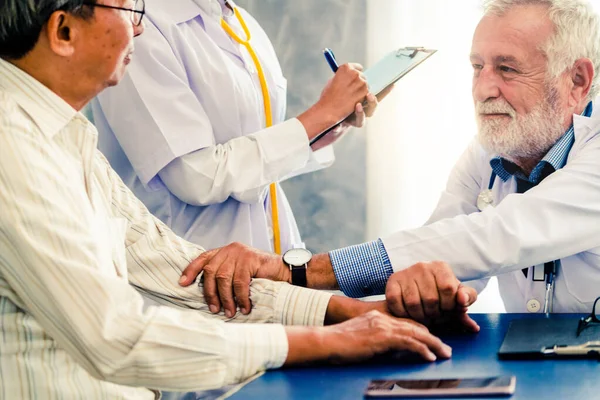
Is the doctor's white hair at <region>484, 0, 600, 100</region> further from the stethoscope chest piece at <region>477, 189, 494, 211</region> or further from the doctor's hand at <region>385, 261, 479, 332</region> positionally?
the doctor's hand at <region>385, 261, 479, 332</region>

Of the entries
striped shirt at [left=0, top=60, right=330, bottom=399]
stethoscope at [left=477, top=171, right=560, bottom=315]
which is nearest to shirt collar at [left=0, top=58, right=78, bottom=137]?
striped shirt at [left=0, top=60, right=330, bottom=399]

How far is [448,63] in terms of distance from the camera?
10.2 ft

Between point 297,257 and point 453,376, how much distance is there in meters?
0.64

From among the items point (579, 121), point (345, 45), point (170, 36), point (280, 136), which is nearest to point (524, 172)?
point (579, 121)

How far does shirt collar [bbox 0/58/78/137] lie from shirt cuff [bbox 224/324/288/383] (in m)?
0.42

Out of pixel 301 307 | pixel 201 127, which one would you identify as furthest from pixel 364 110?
pixel 301 307

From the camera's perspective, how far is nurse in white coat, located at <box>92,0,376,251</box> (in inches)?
78.1

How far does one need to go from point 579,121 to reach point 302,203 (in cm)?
152

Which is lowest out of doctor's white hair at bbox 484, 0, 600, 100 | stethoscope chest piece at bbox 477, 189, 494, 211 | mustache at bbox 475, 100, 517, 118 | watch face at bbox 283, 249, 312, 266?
watch face at bbox 283, 249, 312, 266

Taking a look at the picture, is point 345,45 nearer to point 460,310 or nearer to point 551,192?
point 551,192

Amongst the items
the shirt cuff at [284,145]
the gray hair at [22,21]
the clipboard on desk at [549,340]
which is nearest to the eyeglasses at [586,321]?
the clipboard on desk at [549,340]

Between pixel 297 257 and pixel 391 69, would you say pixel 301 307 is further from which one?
pixel 391 69

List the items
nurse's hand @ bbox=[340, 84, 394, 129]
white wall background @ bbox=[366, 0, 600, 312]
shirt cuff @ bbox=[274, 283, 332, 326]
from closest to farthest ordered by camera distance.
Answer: shirt cuff @ bbox=[274, 283, 332, 326] → nurse's hand @ bbox=[340, 84, 394, 129] → white wall background @ bbox=[366, 0, 600, 312]

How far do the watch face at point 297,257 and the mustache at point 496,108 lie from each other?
582 mm
